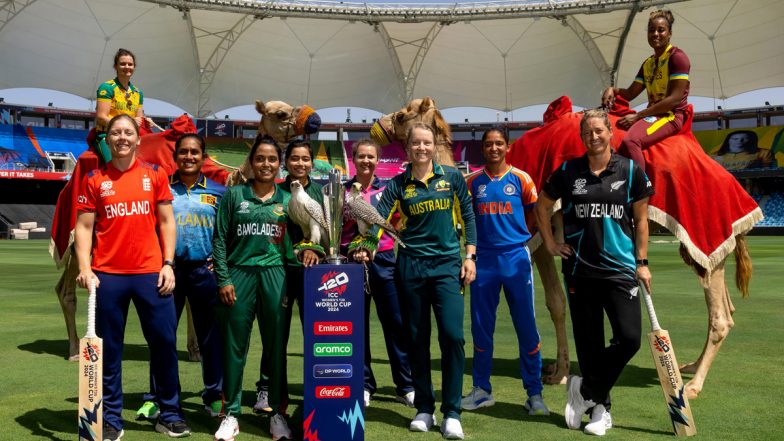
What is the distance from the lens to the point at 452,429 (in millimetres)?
4102

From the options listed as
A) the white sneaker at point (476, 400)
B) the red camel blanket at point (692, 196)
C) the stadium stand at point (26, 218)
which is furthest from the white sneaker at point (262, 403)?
the stadium stand at point (26, 218)

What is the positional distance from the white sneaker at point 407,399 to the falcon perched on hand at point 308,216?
152 centimetres

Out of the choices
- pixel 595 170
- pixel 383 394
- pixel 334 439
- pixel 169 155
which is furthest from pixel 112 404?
pixel 595 170

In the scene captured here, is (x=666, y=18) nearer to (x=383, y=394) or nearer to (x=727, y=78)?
(x=383, y=394)

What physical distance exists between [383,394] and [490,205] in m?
1.70

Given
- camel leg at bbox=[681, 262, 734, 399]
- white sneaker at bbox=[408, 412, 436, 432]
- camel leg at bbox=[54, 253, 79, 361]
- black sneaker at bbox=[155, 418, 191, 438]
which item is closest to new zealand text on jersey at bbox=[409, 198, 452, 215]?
white sneaker at bbox=[408, 412, 436, 432]

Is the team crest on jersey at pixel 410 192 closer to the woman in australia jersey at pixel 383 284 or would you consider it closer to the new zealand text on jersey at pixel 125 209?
the woman in australia jersey at pixel 383 284

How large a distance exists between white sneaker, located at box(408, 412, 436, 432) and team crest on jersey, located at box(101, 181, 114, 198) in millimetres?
2315

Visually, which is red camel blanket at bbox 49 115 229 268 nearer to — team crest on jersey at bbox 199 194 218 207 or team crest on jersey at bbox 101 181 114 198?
team crest on jersey at bbox 199 194 218 207

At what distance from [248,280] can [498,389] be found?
2.29 meters

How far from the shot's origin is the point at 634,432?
429cm

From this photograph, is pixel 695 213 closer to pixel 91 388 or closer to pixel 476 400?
pixel 476 400

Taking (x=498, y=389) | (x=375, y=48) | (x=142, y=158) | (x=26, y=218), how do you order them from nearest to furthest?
(x=498, y=389)
(x=142, y=158)
(x=26, y=218)
(x=375, y=48)

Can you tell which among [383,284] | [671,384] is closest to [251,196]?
[383,284]
